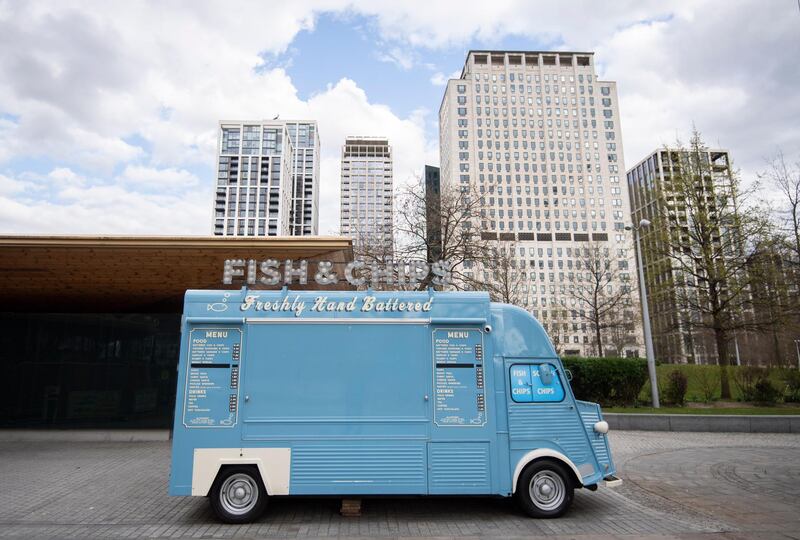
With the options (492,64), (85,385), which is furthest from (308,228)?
(85,385)

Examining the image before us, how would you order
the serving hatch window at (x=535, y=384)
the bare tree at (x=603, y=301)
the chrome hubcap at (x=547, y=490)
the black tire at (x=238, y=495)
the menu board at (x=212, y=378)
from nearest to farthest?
the black tire at (x=238, y=495) → the menu board at (x=212, y=378) → the chrome hubcap at (x=547, y=490) → the serving hatch window at (x=535, y=384) → the bare tree at (x=603, y=301)

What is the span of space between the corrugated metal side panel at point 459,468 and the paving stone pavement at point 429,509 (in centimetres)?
47

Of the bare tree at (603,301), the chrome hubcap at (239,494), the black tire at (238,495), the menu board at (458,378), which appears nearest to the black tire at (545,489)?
the menu board at (458,378)

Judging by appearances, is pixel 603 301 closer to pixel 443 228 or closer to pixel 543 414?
pixel 443 228

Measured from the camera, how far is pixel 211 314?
674 cm

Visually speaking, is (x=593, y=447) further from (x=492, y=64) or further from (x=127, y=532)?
(x=492, y=64)

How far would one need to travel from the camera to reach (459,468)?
21.0 feet

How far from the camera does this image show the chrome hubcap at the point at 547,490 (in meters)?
6.52

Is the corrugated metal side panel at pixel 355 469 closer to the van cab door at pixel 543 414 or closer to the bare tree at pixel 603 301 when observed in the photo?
the van cab door at pixel 543 414

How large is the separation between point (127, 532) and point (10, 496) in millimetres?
3353

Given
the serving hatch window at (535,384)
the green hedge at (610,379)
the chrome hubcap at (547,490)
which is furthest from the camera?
the green hedge at (610,379)

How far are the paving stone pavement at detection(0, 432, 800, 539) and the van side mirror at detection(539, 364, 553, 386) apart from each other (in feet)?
6.02

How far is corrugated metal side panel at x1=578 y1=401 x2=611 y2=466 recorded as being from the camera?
22.1 feet

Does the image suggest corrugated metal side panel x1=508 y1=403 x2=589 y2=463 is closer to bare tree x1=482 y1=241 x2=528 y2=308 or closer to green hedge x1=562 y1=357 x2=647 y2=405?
green hedge x1=562 y1=357 x2=647 y2=405
